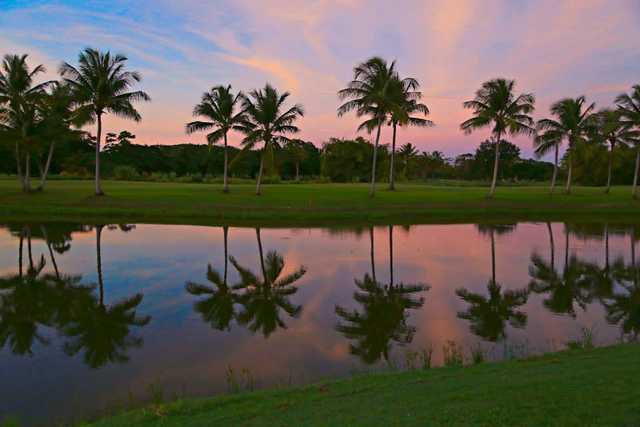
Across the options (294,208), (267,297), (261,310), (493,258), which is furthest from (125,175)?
(261,310)

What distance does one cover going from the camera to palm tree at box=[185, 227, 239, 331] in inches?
451

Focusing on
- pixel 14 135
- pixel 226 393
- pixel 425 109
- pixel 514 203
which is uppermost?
pixel 425 109

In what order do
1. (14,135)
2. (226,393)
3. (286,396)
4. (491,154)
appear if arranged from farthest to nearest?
1. (491,154)
2. (14,135)
3. (226,393)
4. (286,396)

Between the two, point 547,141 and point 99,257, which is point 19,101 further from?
point 547,141

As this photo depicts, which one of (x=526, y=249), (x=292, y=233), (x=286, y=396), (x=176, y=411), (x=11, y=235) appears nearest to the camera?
(x=176, y=411)

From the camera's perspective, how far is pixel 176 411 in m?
6.21

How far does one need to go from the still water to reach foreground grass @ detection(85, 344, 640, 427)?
142 centimetres

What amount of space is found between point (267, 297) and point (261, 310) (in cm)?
120

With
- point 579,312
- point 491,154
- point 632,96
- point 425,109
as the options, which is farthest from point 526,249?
point 491,154

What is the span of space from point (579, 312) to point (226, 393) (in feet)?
29.2

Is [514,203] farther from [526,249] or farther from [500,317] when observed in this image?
[500,317]

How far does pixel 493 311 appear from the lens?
12195 mm

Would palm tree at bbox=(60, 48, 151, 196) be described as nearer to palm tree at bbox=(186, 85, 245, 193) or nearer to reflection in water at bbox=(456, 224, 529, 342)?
palm tree at bbox=(186, 85, 245, 193)

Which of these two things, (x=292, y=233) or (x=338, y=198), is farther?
(x=338, y=198)
